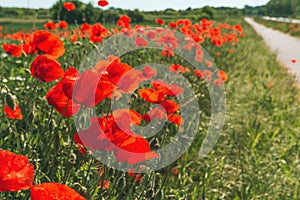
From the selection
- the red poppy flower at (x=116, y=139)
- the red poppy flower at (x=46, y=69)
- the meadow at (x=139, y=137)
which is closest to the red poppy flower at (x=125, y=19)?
the meadow at (x=139, y=137)

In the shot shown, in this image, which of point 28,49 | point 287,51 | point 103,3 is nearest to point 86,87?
point 28,49

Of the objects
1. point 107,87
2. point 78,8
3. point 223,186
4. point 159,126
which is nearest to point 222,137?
point 223,186

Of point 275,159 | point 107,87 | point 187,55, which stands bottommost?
point 275,159

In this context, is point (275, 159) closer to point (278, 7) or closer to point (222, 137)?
point (222, 137)

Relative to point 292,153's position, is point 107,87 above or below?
above

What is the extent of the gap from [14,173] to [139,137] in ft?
1.32

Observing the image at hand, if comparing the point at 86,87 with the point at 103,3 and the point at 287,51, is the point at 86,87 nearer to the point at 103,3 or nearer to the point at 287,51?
the point at 103,3

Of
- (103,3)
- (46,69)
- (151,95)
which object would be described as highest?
(103,3)

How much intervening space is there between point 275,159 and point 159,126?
175 cm

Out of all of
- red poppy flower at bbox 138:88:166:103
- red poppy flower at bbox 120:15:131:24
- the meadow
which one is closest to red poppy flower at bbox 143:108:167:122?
the meadow

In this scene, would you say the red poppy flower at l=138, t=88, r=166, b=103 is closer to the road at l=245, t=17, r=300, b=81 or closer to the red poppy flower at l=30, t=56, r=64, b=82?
the red poppy flower at l=30, t=56, r=64, b=82

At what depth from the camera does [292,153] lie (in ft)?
11.5

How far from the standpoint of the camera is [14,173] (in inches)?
31.0

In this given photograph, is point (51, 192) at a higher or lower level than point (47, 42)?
lower
